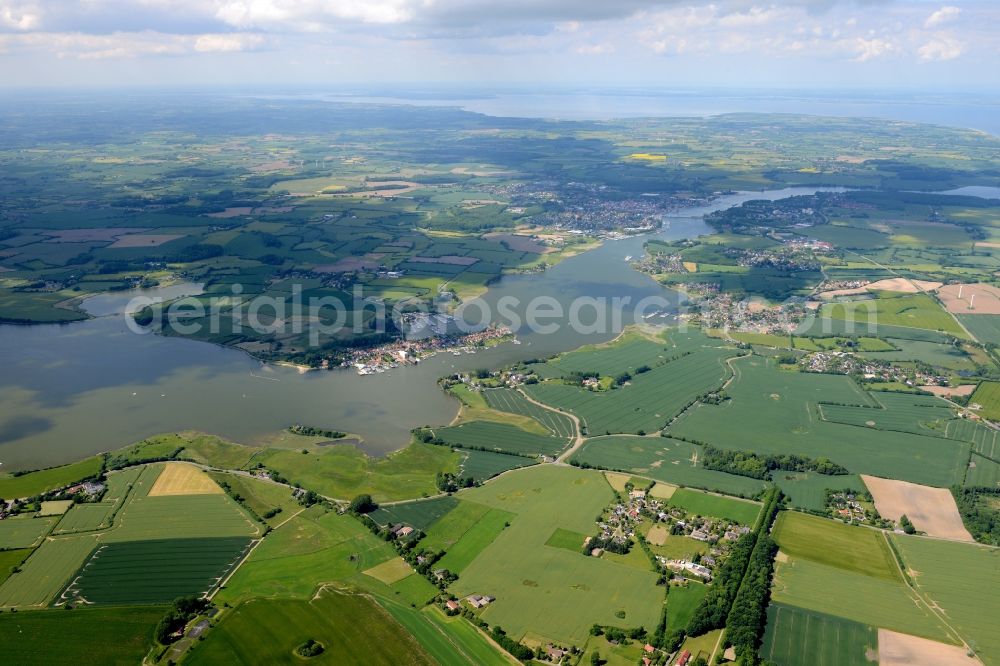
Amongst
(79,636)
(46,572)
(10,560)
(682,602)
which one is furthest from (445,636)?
(10,560)

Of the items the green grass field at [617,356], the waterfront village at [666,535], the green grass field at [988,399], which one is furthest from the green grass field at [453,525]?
the green grass field at [988,399]

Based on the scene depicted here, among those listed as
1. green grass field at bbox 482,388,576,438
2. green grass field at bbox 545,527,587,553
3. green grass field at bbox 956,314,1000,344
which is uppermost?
green grass field at bbox 956,314,1000,344

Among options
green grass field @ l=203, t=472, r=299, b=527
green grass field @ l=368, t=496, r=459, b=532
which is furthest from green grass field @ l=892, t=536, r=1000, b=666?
green grass field @ l=203, t=472, r=299, b=527

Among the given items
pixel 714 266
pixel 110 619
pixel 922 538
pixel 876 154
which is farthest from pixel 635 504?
pixel 876 154

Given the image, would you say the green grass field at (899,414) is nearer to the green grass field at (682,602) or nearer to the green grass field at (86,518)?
the green grass field at (682,602)

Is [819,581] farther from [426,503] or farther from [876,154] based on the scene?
[876,154]

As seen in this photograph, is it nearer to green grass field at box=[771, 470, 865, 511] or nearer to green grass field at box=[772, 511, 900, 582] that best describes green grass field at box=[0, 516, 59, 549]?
green grass field at box=[772, 511, 900, 582]
